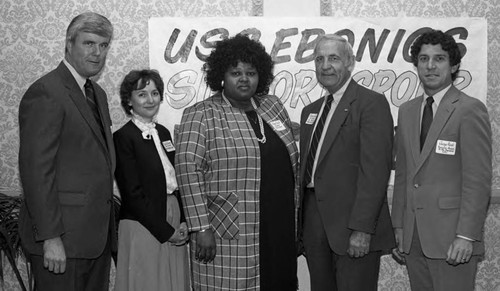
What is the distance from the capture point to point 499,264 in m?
4.14

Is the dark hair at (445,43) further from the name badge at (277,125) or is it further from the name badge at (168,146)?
the name badge at (168,146)

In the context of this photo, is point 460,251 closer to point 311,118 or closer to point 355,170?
point 355,170

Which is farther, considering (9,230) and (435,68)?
(9,230)

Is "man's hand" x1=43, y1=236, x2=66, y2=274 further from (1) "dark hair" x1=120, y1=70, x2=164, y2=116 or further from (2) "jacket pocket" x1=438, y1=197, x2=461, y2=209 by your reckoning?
(2) "jacket pocket" x1=438, y1=197, x2=461, y2=209

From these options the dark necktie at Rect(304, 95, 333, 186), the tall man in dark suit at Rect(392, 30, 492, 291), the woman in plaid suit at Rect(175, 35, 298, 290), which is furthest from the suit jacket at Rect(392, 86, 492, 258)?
the woman in plaid suit at Rect(175, 35, 298, 290)

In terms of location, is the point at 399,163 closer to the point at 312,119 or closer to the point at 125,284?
the point at 312,119

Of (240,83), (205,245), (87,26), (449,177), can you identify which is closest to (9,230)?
(205,245)

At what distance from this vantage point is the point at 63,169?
2562 millimetres

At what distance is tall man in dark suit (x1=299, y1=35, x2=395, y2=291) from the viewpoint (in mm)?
2846

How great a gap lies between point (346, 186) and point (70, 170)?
4.35 ft

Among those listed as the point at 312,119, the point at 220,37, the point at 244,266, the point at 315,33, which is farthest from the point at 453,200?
the point at 220,37

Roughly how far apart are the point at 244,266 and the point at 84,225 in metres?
0.81

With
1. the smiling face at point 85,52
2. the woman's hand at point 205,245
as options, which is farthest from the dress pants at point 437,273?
the smiling face at point 85,52

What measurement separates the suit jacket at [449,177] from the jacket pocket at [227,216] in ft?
2.80
